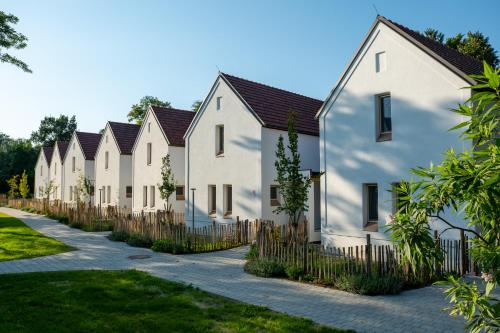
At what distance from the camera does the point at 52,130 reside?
88.9 meters

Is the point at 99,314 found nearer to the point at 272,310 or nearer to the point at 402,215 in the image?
the point at 272,310

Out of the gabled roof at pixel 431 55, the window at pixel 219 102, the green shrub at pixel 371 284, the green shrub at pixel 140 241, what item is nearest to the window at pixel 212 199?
the window at pixel 219 102

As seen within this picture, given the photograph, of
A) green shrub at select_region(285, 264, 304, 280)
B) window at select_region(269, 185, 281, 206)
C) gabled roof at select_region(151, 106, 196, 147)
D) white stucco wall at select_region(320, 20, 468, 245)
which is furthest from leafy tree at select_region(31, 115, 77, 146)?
green shrub at select_region(285, 264, 304, 280)

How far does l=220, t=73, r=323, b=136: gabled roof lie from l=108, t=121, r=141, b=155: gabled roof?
15496mm

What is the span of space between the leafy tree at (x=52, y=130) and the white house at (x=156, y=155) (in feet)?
216

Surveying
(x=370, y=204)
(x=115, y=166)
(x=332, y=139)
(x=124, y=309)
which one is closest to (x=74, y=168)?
(x=115, y=166)

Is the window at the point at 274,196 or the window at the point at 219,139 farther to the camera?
the window at the point at 219,139

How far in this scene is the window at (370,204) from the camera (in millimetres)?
15288

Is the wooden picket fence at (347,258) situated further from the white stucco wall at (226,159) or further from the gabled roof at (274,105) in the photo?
the gabled roof at (274,105)

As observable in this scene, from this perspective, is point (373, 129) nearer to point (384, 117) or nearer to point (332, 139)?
point (384, 117)

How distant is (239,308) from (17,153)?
70542 millimetres

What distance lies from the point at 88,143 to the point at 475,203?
44332mm

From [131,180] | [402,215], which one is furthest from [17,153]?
[402,215]

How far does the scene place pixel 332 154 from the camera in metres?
16.5
